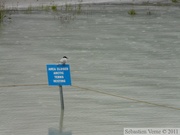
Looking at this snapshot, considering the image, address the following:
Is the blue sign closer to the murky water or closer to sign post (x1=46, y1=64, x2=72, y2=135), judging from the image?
sign post (x1=46, y1=64, x2=72, y2=135)

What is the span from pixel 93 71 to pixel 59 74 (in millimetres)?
3617

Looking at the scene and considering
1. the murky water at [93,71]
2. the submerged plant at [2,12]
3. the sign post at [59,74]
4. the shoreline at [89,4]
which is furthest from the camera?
the shoreline at [89,4]

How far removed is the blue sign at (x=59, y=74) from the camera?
8738 millimetres

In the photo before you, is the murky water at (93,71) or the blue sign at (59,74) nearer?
the blue sign at (59,74)

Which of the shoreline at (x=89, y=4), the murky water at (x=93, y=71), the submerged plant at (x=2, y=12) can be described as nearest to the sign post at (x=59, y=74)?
the murky water at (x=93, y=71)

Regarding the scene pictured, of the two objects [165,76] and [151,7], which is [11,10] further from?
[165,76]

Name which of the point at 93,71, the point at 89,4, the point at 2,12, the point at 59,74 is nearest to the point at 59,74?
the point at 59,74

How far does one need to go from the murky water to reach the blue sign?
0.55 meters

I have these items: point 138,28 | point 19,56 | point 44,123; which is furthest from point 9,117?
point 138,28

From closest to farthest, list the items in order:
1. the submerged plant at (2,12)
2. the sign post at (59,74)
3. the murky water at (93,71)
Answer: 1. the sign post at (59,74)
2. the murky water at (93,71)
3. the submerged plant at (2,12)

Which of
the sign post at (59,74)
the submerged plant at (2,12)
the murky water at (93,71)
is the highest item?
the sign post at (59,74)

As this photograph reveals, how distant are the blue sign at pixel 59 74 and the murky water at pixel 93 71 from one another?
55cm

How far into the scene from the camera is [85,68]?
41.6ft

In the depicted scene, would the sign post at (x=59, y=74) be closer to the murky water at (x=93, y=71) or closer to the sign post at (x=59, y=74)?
the sign post at (x=59, y=74)
